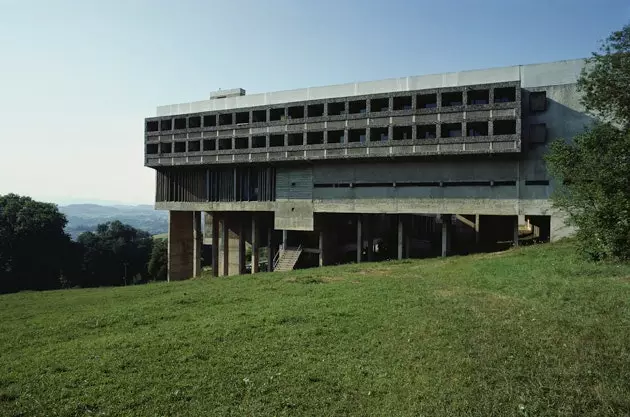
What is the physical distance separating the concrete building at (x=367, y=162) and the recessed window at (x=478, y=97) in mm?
121

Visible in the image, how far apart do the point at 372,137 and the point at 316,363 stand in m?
25.9

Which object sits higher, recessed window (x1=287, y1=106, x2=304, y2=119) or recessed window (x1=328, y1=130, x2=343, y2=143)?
recessed window (x1=287, y1=106, x2=304, y2=119)

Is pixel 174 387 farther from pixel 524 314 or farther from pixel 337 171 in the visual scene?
pixel 337 171

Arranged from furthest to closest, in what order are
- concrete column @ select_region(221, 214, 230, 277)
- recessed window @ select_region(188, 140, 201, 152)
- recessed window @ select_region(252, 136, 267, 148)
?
concrete column @ select_region(221, 214, 230, 277)
recessed window @ select_region(188, 140, 201, 152)
recessed window @ select_region(252, 136, 267, 148)

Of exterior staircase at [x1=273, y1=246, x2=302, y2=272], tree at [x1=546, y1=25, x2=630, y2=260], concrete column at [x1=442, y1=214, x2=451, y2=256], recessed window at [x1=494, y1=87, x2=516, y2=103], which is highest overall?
recessed window at [x1=494, y1=87, x2=516, y2=103]

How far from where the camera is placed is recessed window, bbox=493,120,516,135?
99.2 feet

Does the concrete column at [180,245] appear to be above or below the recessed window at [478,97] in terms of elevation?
below

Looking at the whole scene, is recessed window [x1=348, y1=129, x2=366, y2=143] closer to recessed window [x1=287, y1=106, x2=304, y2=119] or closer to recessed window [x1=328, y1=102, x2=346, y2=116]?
recessed window [x1=328, y1=102, x2=346, y2=116]

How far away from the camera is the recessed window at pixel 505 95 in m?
30.1

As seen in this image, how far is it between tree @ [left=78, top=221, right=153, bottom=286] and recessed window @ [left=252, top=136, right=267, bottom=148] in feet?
157

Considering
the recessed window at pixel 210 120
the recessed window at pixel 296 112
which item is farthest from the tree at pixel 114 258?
the recessed window at pixel 296 112

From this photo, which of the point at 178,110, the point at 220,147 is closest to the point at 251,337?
the point at 220,147

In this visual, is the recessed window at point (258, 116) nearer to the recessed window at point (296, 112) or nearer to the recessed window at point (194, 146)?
the recessed window at point (296, 112)

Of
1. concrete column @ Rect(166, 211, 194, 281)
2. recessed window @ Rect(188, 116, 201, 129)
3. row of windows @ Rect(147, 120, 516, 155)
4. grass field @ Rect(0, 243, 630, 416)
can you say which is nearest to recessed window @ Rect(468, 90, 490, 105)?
row of windows @ Rect(147, 120, 516, 155)
